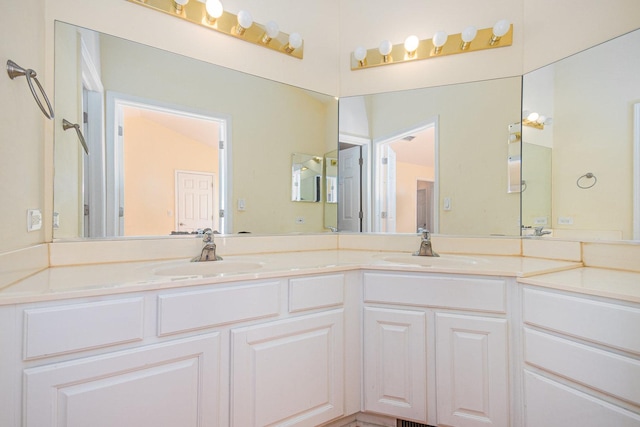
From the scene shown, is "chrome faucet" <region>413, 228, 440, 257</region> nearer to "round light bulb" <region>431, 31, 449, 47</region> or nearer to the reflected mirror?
the reflected mirror

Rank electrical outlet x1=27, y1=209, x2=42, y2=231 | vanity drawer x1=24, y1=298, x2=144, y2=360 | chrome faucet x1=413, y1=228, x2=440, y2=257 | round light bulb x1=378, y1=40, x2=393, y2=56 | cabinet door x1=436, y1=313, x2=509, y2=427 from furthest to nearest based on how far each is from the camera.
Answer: round light bulb x1=378, y1=40, x2=393, y2=56, chrome faucet x1=413, y1=228, x2=440, y2=257, cabinet door x1=436, y1=313, x2=509, y2=427, electrical outlet x1=27, y1=209, x2=42, y2=231, vanity drawer x1=24, y1=298, x2=144, y2=360

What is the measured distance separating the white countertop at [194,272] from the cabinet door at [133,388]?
19 cm

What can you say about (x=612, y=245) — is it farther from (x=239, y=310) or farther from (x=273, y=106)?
(x=273, y=106)

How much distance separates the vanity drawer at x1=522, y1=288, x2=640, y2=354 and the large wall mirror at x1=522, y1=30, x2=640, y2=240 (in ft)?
1.92

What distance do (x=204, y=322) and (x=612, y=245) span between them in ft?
5.62

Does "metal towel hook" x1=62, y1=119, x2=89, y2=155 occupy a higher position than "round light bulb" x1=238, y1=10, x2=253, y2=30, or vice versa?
"round light bulb" x1=238, y1=10, x2=253, y2=30

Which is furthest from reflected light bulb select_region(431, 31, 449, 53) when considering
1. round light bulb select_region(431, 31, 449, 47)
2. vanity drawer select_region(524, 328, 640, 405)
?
vanity drawer select_region(524, 328, 640, 405)

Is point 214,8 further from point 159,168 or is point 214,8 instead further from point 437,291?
point 437,291

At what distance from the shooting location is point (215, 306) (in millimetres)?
1030

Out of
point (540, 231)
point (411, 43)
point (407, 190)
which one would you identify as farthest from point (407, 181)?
point (411, 43)

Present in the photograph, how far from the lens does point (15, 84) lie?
952 millimetres

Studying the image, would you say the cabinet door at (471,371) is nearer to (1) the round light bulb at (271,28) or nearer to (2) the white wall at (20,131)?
(2) the white wall at (20,131)

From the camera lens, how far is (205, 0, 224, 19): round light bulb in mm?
1581

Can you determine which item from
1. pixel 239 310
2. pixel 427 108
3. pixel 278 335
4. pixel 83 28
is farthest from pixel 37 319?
pixel 427 108
